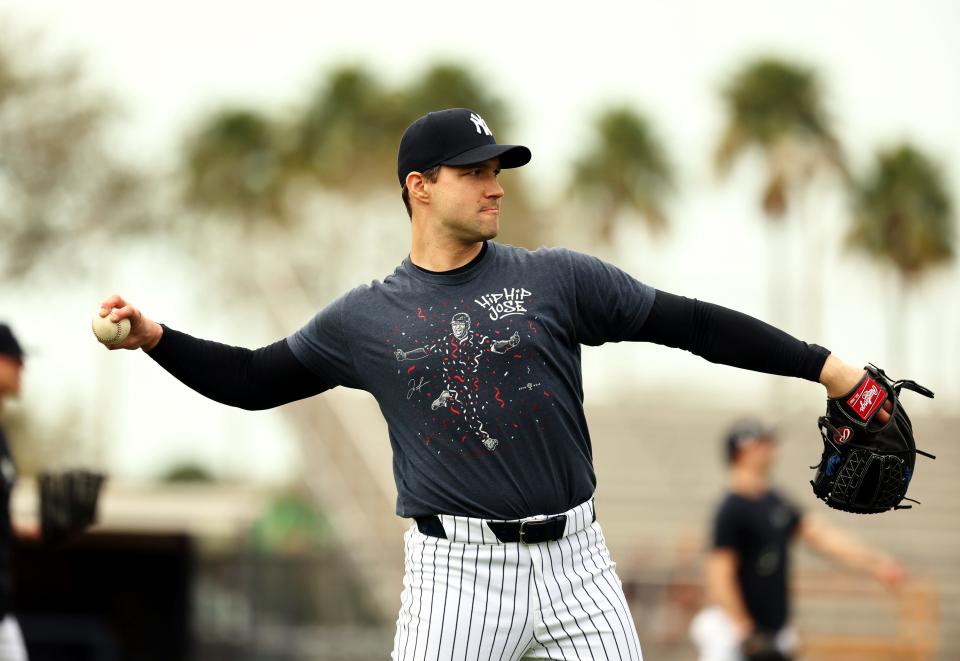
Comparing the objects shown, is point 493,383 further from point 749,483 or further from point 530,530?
point 749,483

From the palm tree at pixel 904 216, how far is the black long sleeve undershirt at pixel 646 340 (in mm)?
34446

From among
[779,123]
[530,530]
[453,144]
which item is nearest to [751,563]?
[530,530]

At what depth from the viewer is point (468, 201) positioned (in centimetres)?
443

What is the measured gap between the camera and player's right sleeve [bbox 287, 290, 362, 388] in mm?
4535

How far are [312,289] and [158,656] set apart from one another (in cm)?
1205

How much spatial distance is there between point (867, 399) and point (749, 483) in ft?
14.8

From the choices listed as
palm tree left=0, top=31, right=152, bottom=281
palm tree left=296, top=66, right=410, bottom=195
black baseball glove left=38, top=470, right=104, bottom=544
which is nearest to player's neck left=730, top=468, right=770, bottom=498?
black baseball glove left=38, top=470, right=104, bottom=544

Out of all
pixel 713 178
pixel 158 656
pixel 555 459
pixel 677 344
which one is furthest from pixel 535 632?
pixel 713 178

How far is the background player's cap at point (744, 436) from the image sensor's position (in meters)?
8.73

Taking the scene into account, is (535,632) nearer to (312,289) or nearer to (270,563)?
(270,563)

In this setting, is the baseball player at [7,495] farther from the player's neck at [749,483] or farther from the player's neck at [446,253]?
the player's neck at [749,483]

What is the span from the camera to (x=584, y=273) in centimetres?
439

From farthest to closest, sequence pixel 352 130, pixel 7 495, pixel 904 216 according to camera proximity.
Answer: pixel 352 130, pixel 904 216, pixel 7 495

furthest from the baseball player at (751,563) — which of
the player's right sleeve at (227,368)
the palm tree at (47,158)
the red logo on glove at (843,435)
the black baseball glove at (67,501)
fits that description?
the palm tree at (47,158)
